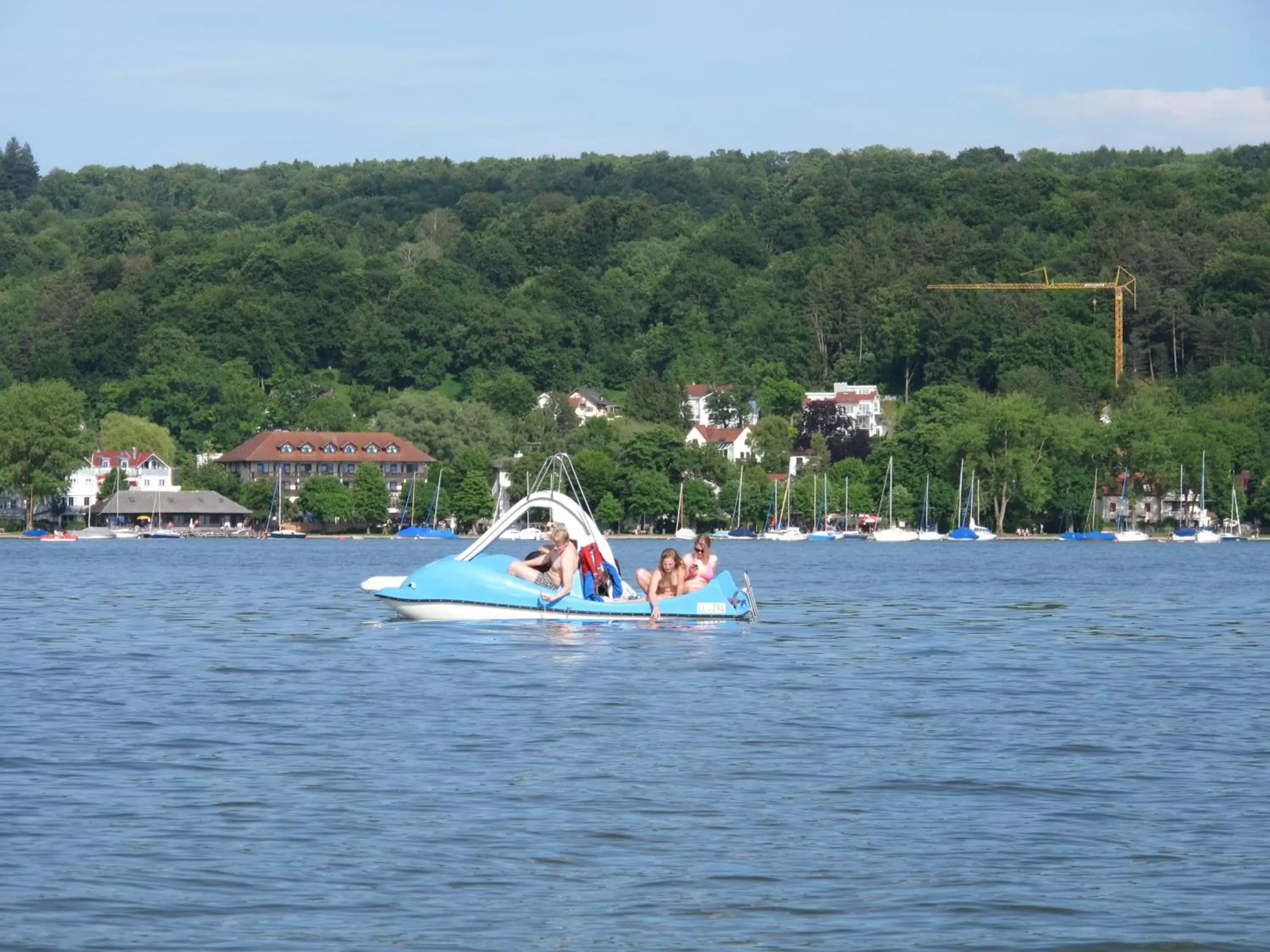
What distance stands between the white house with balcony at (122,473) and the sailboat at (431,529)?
2416cm

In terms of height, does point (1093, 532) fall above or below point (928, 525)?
below

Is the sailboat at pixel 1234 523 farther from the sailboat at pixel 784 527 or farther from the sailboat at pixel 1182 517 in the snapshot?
the sailboat at pixel 784 527

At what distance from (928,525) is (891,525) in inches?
122

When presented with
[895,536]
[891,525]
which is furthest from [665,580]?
[891,525]

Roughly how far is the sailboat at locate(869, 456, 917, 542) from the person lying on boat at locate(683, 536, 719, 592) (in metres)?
121

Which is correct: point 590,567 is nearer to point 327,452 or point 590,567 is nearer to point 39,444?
point 39,444

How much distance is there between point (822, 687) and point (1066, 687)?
340 centimetres

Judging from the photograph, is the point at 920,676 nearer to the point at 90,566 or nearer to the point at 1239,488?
the point at 90,566

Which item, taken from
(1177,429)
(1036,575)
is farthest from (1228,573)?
(1177,429)

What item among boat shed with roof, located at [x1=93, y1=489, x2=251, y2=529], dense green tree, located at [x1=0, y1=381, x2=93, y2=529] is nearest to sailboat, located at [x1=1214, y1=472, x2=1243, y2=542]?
dense green tree, located at [x1=0, y1=381, x2=93, y2=529]

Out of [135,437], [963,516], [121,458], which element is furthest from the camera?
[135,437]

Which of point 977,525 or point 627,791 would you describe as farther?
point 977,525

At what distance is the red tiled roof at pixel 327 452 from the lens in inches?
7559

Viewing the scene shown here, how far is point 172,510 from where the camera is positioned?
17638cm
